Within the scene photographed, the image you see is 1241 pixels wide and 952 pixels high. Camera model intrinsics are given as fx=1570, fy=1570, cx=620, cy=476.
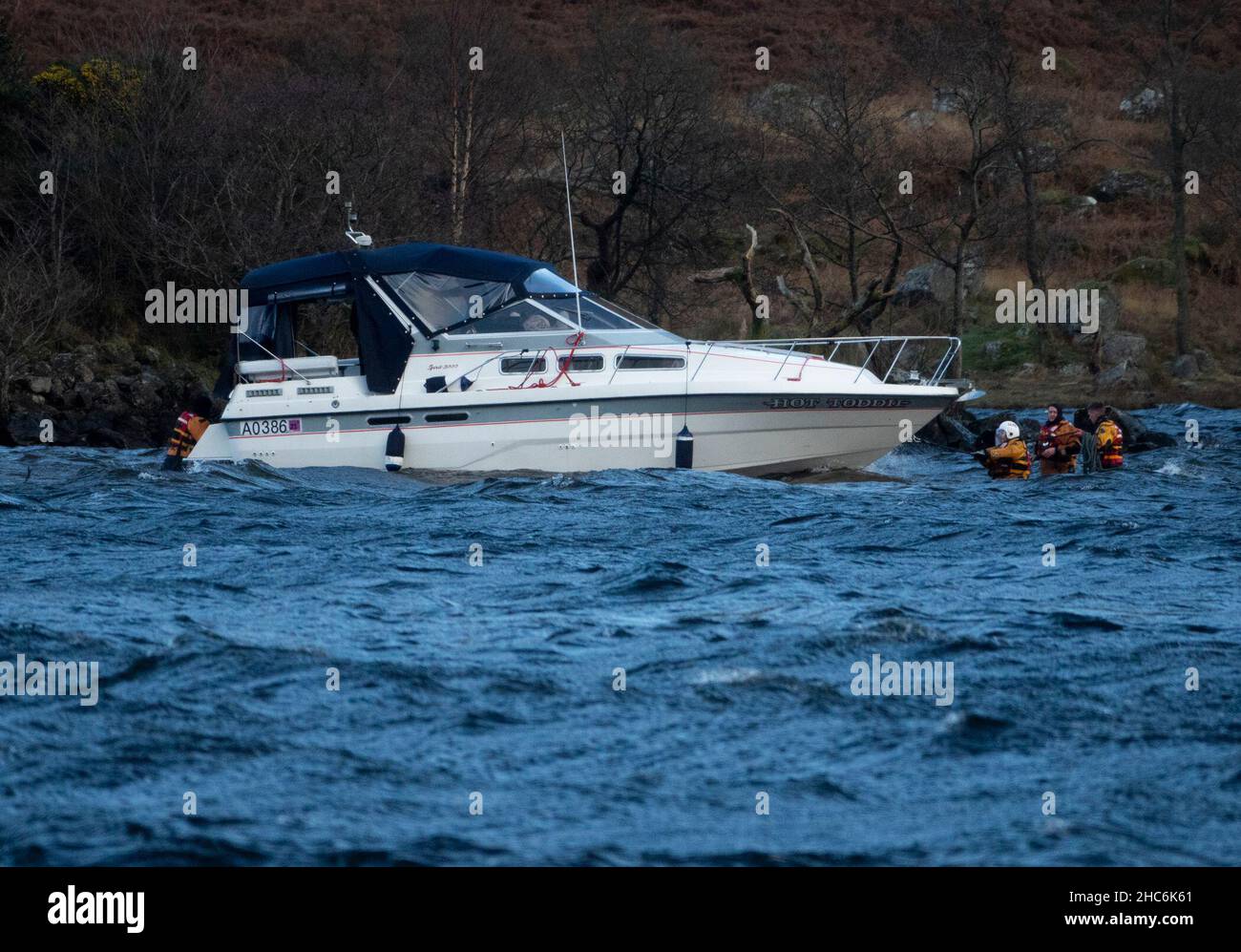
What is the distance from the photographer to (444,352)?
60.3 ft

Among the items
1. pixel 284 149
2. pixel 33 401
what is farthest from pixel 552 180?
pixel 33 401

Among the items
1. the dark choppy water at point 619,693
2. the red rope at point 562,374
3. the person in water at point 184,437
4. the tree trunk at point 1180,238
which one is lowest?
the dark choppy water at point 619,693

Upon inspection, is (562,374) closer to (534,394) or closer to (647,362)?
(534,394)

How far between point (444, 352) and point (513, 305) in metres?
0.99

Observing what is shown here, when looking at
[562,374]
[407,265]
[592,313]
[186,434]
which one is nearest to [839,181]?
[592,313]

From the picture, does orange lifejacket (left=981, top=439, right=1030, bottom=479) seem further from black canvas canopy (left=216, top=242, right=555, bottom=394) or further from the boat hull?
black canvas canopy (left=216, top=242, right=555, bottom=394)

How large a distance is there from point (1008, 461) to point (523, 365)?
592 centimetres

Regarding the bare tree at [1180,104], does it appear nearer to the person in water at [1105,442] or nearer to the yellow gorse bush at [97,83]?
the person in water at [1105,442]

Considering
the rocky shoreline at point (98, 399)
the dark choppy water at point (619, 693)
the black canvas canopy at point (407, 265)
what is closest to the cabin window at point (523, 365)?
the black canvas canopy at point (407, 265)

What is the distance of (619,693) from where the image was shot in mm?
8391

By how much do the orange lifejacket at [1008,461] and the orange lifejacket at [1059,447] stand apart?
224 mm

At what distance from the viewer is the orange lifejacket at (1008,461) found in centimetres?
1880

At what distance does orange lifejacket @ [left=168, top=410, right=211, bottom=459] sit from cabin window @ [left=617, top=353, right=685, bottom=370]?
5.38 meters
